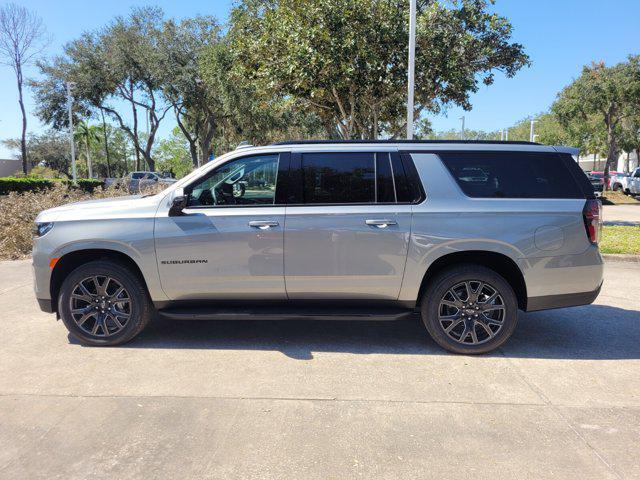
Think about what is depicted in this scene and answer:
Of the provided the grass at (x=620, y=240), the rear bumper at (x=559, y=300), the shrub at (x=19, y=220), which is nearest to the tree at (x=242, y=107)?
the shrub at (x=19, y=220)

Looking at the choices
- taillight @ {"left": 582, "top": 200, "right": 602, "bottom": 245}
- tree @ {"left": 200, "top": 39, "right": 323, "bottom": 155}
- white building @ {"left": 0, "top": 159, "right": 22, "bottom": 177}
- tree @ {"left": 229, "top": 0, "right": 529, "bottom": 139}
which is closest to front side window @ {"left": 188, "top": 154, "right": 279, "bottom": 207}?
taillight @ {"left": 582, "top": 200, "right": 602, "bottom": 245}

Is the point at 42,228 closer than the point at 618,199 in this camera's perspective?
Yes

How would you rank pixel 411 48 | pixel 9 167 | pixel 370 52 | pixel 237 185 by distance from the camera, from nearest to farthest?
pixel 237 185 < pixel 411 48 < pixel 370 52 < pixel 9 167

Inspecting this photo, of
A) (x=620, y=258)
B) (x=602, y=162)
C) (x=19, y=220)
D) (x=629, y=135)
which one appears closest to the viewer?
(x=620, y=258)

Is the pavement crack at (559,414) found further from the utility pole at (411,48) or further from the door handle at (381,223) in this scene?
the utility pole at (411,48)

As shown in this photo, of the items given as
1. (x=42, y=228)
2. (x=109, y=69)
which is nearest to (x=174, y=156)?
(x=109, y=69)

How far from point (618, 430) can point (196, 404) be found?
9.67ft

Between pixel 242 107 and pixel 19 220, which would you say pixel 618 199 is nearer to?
pixel 242 107

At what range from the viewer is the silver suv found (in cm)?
443

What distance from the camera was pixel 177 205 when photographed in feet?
14.6

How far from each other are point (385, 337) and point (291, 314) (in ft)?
3.78

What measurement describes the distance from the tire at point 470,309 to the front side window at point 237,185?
1.77m

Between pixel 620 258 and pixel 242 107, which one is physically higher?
pixel 242 107

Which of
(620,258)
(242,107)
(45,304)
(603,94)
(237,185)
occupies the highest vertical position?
(603,94)
